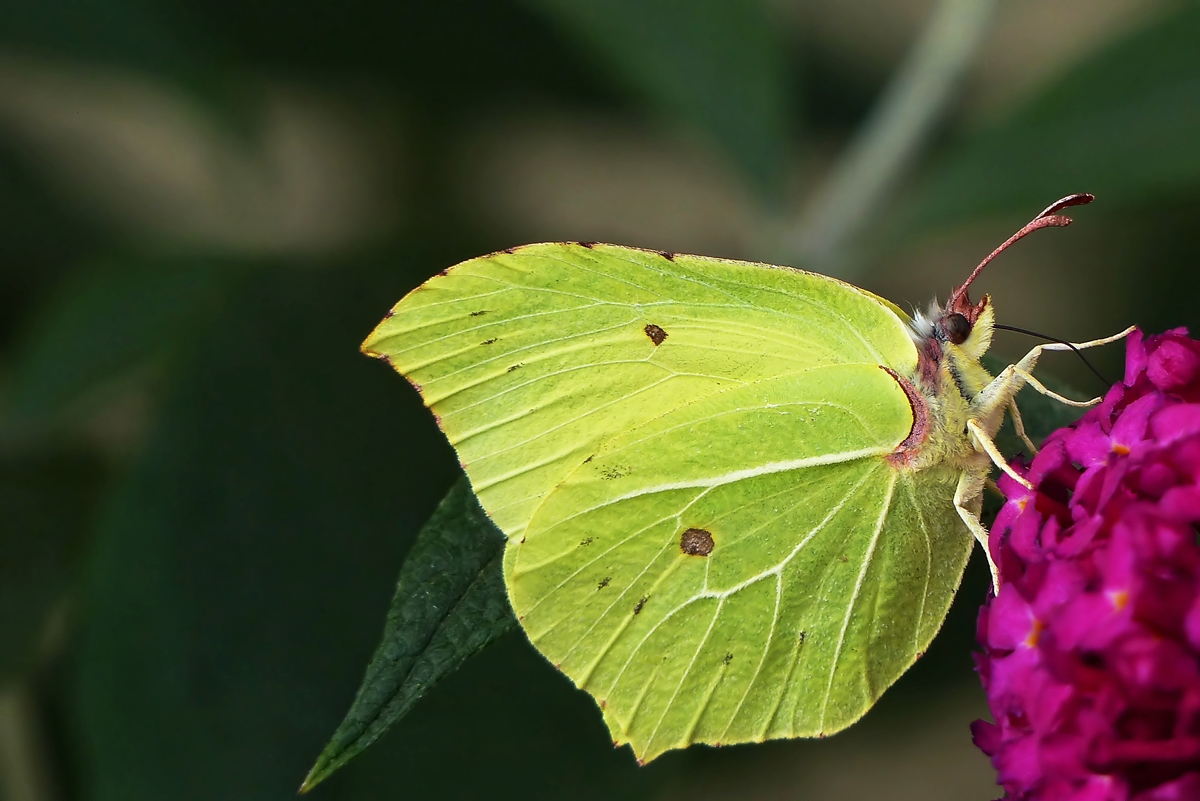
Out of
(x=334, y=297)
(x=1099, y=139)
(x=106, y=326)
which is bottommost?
(x=106, y=326)

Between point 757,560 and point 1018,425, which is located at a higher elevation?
point 1018,425

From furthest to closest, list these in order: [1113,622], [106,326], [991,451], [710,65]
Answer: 1. [710,65]
2. [106,326]
3. [991,451]
4. [1113,622]

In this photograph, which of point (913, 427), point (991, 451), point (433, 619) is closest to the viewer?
point (433, 619)

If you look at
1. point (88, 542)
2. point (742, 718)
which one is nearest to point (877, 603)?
point (742, 718)

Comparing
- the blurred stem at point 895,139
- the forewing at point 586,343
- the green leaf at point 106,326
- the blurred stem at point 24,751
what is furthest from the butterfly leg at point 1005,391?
the blurred stem at point 24,751

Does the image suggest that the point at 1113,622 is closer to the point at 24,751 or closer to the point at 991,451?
the point at 991,451

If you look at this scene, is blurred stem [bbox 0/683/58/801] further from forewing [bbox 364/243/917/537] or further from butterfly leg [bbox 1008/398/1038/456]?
butterfly leg [bbox 1008/398/1038/456]

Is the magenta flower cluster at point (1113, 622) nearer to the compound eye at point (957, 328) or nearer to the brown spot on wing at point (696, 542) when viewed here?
the compound eye at point (957, 328)

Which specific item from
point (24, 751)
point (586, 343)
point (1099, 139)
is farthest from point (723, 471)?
point (24, 751)

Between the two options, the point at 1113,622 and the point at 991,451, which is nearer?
the point at 1113,622
